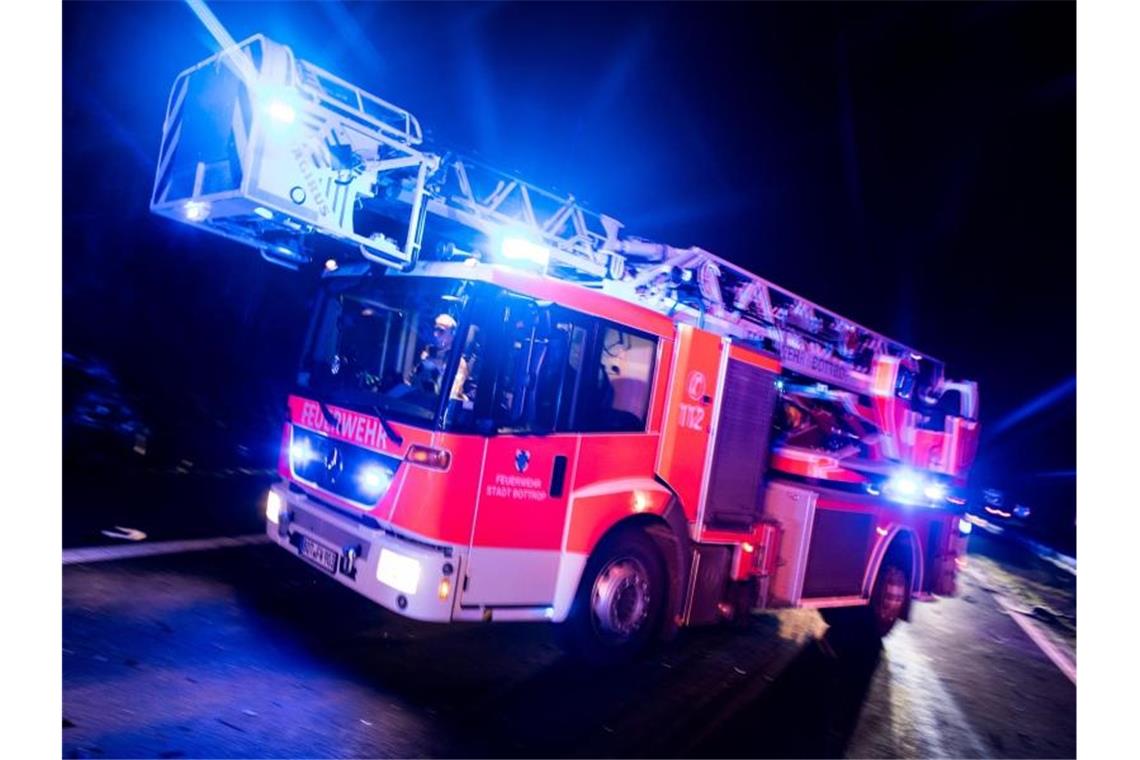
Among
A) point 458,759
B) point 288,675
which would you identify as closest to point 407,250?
point 288,675

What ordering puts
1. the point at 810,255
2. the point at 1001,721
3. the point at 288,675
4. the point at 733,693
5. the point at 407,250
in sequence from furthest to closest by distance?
1. the point at 810,255
2. the point at 1001,721
3. the point at 733,693
4. the point at 407,250
5. the point at 288,675

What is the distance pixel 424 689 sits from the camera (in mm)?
4176

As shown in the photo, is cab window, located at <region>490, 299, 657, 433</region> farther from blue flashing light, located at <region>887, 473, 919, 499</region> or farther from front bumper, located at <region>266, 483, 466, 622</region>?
blue flashing light, located at <region>887, 473, 919, 499</region>

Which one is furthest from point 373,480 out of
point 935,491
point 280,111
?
point 935,491

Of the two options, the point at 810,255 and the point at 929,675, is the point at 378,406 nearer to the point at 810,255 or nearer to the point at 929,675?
the point at 929,675

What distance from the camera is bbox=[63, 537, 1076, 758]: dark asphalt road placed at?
11.4ft

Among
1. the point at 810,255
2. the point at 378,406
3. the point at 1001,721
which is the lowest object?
the point at 1001,721

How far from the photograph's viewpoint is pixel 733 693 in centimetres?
503

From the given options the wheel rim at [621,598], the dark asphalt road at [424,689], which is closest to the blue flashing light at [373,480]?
the dark asphalt road at [424,689]

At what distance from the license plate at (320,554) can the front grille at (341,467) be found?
1.16ft

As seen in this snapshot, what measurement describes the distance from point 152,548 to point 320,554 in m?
2.32

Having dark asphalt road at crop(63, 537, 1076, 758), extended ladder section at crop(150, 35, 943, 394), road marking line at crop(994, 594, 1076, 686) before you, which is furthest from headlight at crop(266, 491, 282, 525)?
road marking line at crop(994, 594, 1076, 686)

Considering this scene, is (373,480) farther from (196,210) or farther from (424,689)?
(196,210)

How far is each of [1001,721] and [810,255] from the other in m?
16.2
